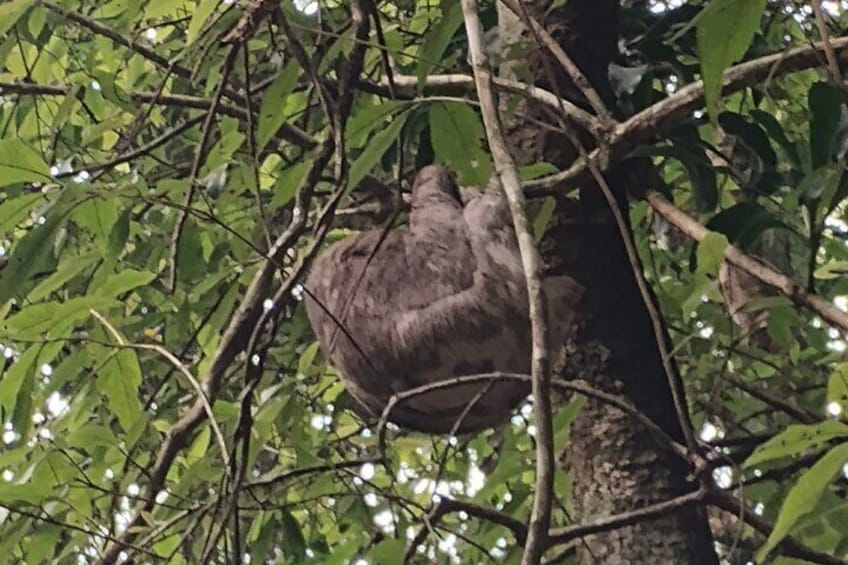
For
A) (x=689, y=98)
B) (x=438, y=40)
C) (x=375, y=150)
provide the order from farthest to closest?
(x=689, y=98) < (x=438, y=40) < (x=375, y=150)

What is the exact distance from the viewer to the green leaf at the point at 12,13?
152 cm

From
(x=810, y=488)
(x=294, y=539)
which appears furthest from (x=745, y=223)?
(x=294, y=539)

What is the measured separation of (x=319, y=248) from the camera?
63.3 inches

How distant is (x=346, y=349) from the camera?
1779mm

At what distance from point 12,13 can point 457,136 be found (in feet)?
2.19

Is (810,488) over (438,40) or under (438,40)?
under

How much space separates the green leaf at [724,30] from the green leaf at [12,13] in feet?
3.26

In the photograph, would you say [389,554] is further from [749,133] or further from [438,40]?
[749,133]

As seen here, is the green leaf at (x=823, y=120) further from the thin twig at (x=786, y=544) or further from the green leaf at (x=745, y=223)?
the thin twig at (x=786, y=544)

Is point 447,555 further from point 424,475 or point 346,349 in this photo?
point 346,349

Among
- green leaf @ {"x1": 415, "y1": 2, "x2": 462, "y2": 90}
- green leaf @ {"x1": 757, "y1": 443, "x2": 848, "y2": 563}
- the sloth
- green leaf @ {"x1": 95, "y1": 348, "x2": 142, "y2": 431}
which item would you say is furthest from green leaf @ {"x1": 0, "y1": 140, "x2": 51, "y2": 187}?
green leaf @ {"x1": 757, "y1": 443, "x2": 848, "y2": 563}

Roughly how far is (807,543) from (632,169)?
2.18ft

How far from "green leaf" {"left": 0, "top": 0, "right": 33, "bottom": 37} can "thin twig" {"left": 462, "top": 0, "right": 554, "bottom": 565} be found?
811 millimetres

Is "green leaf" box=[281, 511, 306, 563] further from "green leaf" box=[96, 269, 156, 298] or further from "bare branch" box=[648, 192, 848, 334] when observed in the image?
"bare branch" box=[648, 192, 848, 334]
